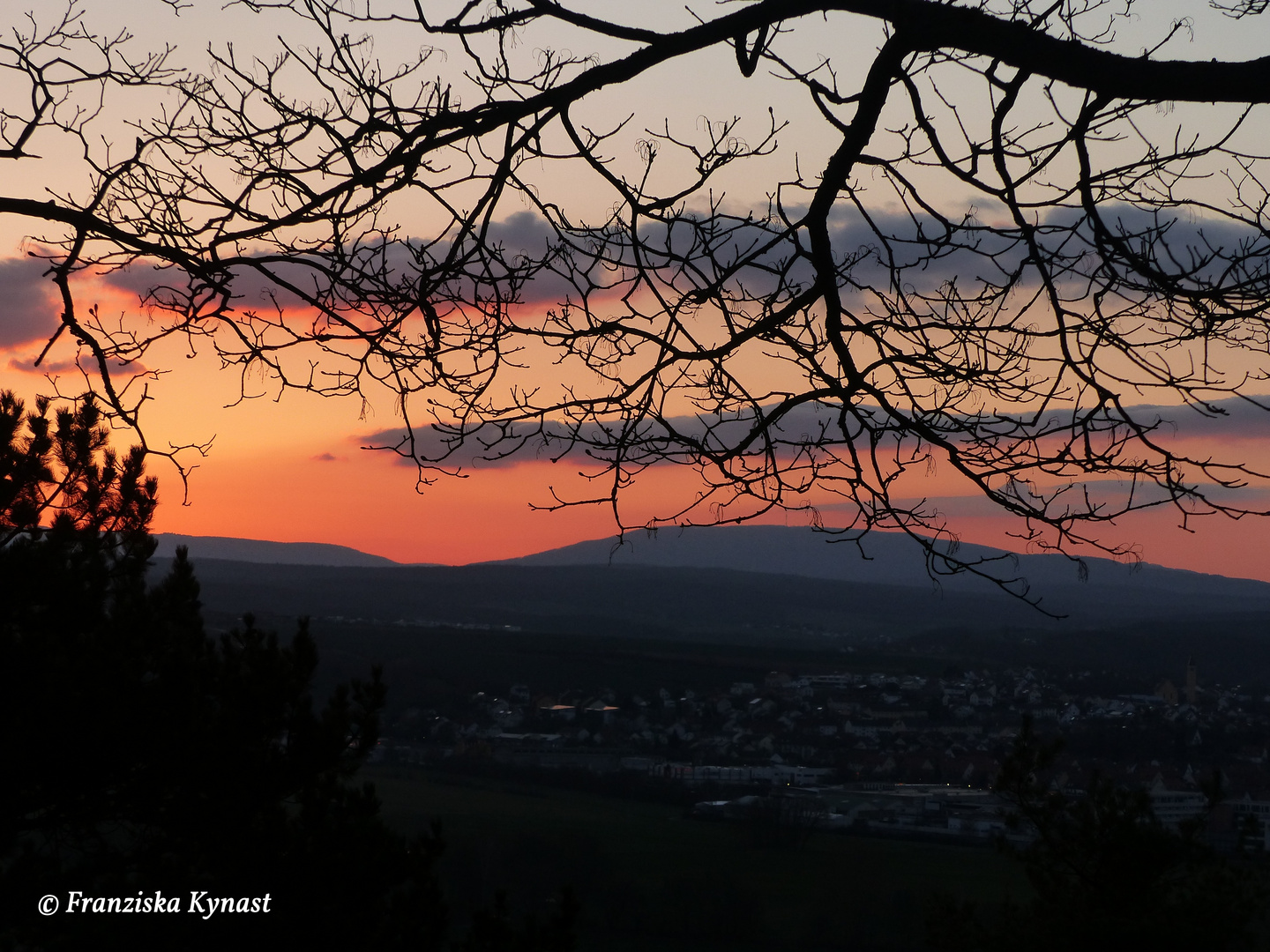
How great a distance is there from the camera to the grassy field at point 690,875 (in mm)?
15859

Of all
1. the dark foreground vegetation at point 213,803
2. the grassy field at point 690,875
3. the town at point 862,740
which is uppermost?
the dark foreground vegetation at point 213,803

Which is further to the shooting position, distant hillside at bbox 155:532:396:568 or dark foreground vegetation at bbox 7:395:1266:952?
distant hillside at bbox 155:532:396:568

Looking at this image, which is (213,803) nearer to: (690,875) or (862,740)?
(690,875)

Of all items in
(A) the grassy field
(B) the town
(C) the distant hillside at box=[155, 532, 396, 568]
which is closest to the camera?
(A) the grassy field

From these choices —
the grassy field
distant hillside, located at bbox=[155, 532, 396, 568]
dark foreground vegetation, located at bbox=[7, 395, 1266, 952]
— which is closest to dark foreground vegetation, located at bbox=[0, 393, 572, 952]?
dark foreground vegetation, located at bbox=[7, 395, 1266, 952]

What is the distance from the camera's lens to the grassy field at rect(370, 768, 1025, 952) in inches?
624

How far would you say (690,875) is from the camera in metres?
18.0

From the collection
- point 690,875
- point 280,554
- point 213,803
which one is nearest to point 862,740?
point 690,875

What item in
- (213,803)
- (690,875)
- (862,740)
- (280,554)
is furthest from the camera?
(280,554)

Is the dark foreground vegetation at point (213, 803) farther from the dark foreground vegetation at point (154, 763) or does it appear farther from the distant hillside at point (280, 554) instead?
the distant hillside at point (280, 554)

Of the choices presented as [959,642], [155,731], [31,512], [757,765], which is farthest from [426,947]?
[959,642]

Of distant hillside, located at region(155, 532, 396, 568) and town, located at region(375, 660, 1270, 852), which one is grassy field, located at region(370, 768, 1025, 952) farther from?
distant hillside, located at region(155, 532, 396, 568)

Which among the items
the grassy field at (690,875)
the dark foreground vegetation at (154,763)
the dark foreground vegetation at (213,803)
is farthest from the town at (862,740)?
the dark foreground vegetation at (154,763)

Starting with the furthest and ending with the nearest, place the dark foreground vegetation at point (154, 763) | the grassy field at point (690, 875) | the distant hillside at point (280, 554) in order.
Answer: the distant hillside at point (280, 554) < the grassy field at point (690, 875) < the dark foreground vegetation at point (154, 763)
